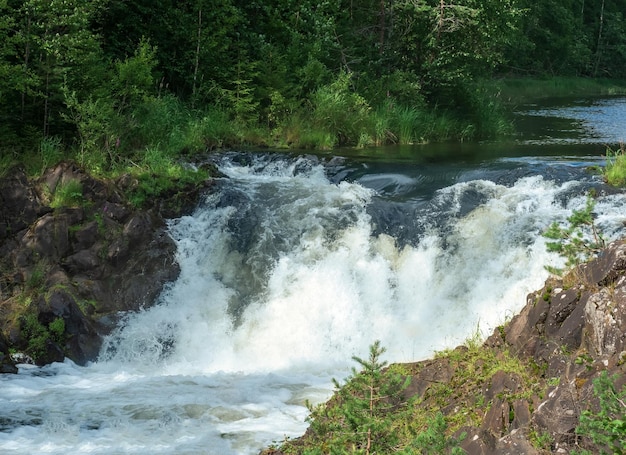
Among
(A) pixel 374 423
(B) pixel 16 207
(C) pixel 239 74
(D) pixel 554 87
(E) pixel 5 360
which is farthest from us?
(D) pixel 554 87

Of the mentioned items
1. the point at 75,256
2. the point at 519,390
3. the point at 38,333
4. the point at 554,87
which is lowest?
the point at 38,333

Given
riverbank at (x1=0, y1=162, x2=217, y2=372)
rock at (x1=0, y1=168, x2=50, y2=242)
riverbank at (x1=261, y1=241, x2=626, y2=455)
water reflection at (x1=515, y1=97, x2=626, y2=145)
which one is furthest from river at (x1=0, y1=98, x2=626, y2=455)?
water reflection at (x1=515, y1=97, x2=626, y2=145)

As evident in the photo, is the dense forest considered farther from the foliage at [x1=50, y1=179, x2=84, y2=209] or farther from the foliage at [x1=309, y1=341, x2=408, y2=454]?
the foliage at [x1=309, y1=341, x2=408, y2=454]

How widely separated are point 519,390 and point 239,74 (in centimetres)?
1259

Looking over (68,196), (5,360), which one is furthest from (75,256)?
(5,360)

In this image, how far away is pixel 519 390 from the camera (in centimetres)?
582

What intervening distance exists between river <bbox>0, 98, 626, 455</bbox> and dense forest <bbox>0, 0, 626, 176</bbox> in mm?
2579

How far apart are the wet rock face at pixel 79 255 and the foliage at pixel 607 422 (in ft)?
22.4

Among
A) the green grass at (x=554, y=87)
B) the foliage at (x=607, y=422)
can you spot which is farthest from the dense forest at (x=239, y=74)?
the green grass at (x=554, y=87)

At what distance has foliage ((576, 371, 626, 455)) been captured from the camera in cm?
418

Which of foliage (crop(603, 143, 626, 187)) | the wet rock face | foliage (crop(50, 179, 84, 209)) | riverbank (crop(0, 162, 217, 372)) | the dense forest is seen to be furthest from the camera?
the dense forest

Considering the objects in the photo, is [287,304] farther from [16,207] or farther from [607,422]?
[607,422]

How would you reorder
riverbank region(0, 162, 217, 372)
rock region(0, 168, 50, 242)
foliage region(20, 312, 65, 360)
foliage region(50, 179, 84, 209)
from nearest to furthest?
foliage region(20, 312, 65, 360) → riverbank region(0, 162, 217, 372) → rock region(0, 168, 50, 242) → foliage region(50, 179, 84, 209)

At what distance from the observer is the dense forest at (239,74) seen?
12539 mm
